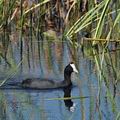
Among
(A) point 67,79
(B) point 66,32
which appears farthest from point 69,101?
(B) point 66,32

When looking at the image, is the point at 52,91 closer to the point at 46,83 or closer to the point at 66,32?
the point at 46,83

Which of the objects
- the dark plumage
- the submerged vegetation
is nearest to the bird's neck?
the dark plumage

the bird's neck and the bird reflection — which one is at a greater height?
the bird's neck

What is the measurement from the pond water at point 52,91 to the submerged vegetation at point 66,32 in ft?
0.14

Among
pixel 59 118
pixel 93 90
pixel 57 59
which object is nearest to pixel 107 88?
pixel 93 90

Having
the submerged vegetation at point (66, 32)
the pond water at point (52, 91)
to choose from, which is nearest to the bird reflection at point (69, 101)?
the pond water at point (52, 91)

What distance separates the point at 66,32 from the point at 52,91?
3.85 m

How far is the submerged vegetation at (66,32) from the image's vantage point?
899cm

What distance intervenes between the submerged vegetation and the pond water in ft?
0.14

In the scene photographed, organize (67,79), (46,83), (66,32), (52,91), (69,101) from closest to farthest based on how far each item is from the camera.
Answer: (69,101)
(52,91)
(46,83)
(67,79)
(66,32)

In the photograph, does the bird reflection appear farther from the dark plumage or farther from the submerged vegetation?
the submerged vegetation

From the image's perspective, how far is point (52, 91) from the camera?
900 cm

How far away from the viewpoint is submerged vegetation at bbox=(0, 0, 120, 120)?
29.5 feet

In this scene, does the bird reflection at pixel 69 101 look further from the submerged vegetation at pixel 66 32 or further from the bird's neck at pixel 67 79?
the submerged vegetation at pixel 66 32
